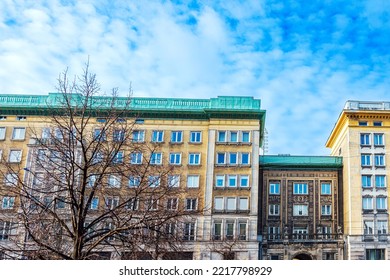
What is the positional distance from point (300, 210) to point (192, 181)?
1286cm

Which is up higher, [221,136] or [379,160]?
[221,136]

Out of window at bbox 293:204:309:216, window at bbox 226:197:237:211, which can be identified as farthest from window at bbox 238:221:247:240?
window at bbox 293:204:309:216

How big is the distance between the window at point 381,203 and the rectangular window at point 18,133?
40146mm

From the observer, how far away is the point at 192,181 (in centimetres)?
5228

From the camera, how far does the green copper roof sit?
55219 millimetres

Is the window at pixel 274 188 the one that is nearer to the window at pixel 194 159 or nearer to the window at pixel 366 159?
the window at pixel 194 159

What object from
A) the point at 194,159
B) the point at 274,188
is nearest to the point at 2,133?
the point at 194,159

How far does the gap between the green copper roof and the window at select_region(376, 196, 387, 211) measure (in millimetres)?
5941

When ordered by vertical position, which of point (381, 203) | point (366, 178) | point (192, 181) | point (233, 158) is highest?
point (233, 158)

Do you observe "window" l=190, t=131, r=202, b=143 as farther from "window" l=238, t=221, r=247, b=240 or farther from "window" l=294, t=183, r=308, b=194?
"window" l=294, t=183, r=308, b=194

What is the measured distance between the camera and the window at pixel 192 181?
52.1 m

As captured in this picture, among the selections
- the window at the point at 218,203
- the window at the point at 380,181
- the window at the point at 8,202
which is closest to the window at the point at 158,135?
the window at the point at 218,203

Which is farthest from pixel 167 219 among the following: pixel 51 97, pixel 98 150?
pixel 51 97

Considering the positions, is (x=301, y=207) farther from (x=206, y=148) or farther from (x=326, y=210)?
(x=206, y=148)
